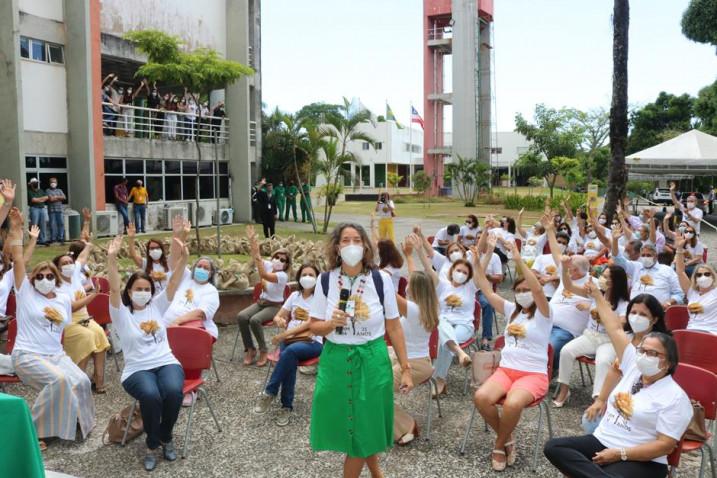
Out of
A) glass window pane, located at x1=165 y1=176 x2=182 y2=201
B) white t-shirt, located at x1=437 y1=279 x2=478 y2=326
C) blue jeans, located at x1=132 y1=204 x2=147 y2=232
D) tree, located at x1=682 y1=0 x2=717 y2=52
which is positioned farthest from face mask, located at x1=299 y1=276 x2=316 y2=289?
tree, located at x1=682 y1=0 x2=717 y2=52

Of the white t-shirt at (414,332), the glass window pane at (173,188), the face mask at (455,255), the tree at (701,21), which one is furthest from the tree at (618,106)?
the glass window pane at (173,188)

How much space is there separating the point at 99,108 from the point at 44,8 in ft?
9.58

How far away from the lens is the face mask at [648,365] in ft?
12.9

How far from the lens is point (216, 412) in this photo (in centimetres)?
613

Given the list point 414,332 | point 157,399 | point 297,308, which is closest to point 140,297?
point 157,399

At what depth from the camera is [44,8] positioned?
17.8 meters

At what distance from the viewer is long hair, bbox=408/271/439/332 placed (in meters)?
5.67

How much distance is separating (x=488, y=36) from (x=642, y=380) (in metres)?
Result: 50.4

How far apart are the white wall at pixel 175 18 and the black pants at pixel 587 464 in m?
18.0

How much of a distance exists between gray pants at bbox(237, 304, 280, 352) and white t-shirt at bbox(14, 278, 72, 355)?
2.37 meters

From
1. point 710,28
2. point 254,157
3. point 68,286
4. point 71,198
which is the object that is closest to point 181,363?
point 68,286

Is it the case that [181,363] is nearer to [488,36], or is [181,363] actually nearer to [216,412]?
[216,412]

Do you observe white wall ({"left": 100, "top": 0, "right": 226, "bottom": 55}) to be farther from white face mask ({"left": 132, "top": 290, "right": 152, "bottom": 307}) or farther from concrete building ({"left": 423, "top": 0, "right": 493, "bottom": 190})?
concrete building ({"left": 423, "top": 0, "right": 493, "bottom": 190})

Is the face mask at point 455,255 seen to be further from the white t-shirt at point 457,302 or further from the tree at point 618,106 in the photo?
the tree at point 618,106
